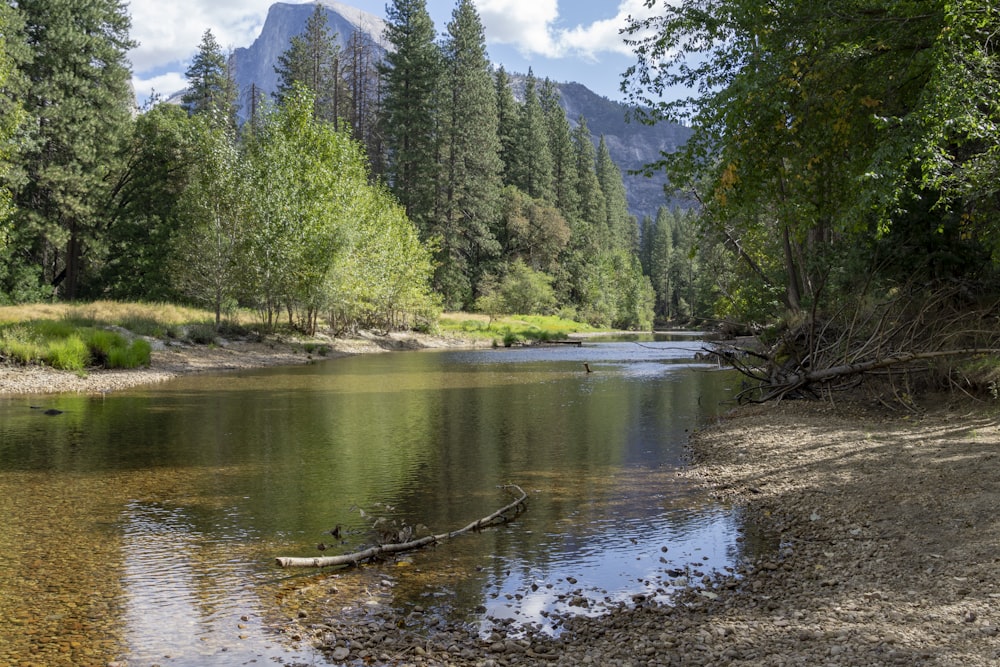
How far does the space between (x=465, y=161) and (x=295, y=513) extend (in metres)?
63.6

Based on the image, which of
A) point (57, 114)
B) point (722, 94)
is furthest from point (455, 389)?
point (57, 114)

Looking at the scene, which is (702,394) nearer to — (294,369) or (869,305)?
(869,305)

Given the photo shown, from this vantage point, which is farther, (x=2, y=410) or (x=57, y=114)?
(x=57, y=114)

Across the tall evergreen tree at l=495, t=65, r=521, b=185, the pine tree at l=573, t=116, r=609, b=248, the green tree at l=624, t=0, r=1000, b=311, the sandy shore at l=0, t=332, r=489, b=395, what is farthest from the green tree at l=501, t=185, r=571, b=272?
the green tree at l=624, t=0, r=1000, b=311

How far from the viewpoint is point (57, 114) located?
135 feet

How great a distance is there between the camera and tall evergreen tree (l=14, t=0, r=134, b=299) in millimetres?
41219

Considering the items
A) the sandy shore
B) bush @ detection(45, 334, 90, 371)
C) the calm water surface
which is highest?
bush @ detection(45, 334, 90, 371)

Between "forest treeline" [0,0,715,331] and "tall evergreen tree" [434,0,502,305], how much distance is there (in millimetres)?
200

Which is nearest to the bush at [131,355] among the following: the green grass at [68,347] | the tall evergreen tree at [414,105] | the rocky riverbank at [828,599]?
the green grass at [68,347]

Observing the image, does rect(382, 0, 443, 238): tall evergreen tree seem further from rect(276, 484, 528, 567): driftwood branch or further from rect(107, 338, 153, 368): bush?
rect(276, 484, 528, 567): driftwood branch

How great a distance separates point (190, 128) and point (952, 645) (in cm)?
5007

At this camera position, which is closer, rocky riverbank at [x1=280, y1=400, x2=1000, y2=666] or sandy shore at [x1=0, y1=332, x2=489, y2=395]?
rocky riverbank at [x1=280, y1=400, x2=1000, y2=666]

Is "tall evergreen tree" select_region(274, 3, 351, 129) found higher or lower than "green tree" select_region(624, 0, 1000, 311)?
higher

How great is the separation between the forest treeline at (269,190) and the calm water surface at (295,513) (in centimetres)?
1443
